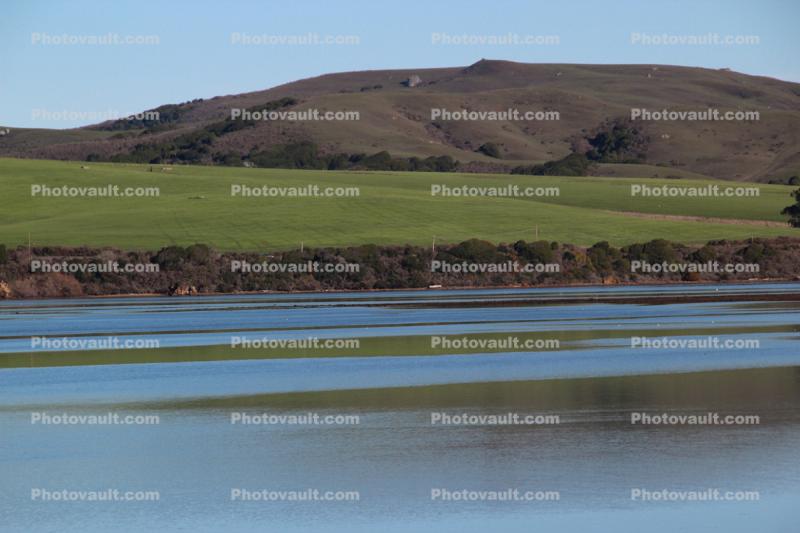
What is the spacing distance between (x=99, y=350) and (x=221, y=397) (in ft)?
46.4

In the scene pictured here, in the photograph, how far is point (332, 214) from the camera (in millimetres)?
107625

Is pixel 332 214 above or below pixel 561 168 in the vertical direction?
below

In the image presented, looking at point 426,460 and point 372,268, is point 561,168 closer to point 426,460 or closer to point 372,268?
point 372,268

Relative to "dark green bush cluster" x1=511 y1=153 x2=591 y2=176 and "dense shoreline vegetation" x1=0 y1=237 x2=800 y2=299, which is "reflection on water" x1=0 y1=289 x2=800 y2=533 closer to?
"dense shoreline vegetation" x1=0 y1=237 x2=800 y2=299

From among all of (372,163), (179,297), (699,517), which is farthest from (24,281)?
(372,163)

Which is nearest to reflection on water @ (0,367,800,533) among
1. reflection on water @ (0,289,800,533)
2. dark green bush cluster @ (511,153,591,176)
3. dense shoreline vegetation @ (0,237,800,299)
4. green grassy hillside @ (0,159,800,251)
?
reflection on water @ (0,289,800,533)

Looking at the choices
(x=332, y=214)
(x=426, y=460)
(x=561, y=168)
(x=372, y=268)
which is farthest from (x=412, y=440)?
(x=561, y=168)

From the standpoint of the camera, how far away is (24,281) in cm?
8481

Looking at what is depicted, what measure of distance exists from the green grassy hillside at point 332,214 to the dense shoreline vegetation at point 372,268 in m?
3.56

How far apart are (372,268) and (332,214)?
65.2 feet

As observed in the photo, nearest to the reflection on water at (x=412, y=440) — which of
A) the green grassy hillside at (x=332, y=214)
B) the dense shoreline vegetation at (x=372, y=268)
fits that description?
the dense shoreline vegetation at (x=372, y=268)

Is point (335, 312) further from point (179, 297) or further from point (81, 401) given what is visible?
point (81, 401)

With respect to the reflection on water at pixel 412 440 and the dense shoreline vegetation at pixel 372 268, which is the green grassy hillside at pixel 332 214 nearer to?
the dense shoreline vegetation at pixel 372 268

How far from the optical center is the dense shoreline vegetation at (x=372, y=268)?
85.9m
